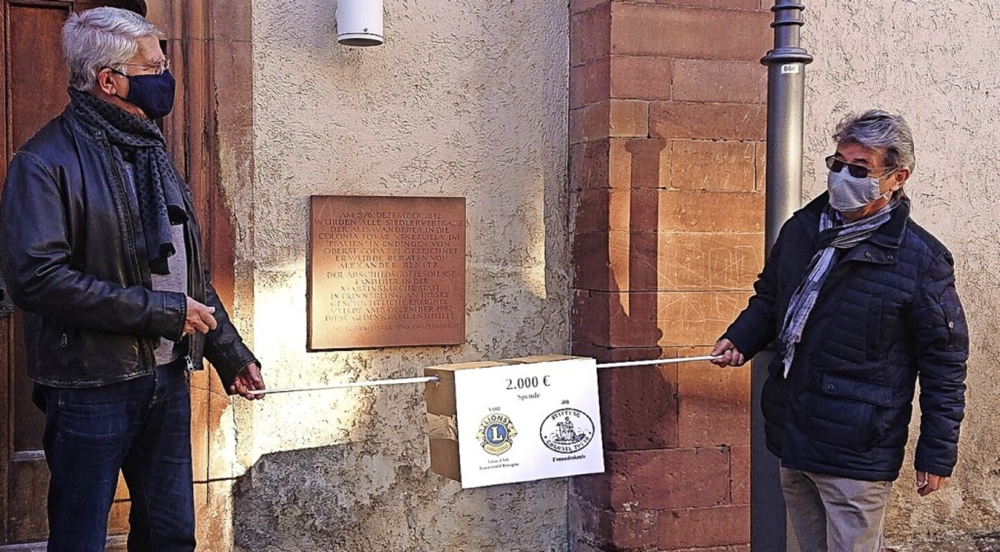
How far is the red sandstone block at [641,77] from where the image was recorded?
478 centimetres

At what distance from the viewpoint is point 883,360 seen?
3488 mm

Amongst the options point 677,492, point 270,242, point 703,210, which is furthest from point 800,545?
point 270,242

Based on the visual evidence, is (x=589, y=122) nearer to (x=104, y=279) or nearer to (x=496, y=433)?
(x=496, y=433)

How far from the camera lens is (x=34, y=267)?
3178 mm

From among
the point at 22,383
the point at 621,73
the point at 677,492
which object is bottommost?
the point at 677,492

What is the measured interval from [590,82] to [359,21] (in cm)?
99

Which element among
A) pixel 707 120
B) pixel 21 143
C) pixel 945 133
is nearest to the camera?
pixel 21 143

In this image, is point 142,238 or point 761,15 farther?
point 761,15

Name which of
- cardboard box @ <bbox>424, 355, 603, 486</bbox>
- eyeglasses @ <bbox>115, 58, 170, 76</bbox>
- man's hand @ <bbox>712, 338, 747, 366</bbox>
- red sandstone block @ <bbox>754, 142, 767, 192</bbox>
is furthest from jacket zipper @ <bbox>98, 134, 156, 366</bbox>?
red sandstone block @ <bbox>754, 142, 767, 192</bbox>

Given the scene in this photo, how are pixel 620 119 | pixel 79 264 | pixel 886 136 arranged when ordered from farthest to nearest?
1. pixel 620 119
2. pixel 886 136
3. pixel 79 264

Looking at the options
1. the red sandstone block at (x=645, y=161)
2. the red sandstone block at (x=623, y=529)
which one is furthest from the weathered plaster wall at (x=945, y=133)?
the red sandstone block at (x=623, y=529)

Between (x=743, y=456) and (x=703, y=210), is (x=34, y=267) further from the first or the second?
(x=743, y=456)

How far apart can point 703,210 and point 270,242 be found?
174 cm

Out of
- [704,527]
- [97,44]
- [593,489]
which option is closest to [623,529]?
[593,489]
